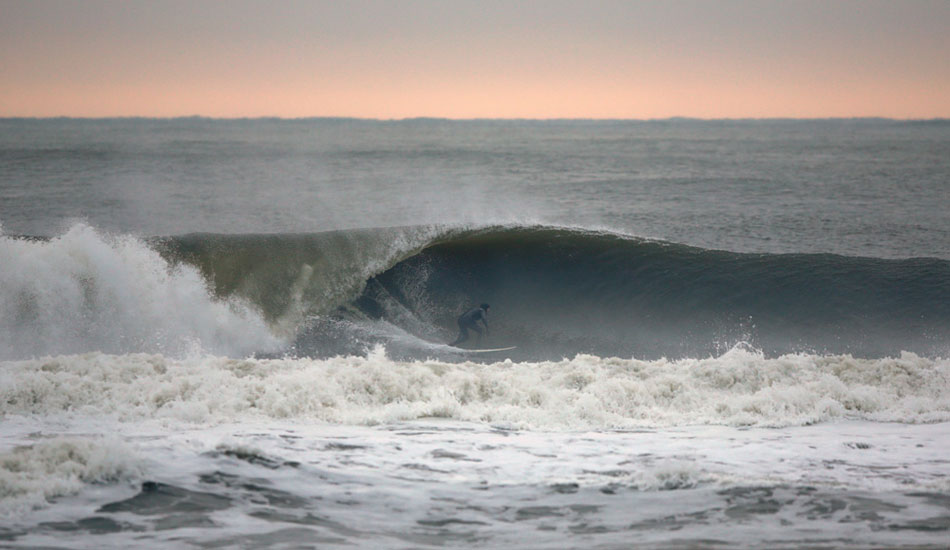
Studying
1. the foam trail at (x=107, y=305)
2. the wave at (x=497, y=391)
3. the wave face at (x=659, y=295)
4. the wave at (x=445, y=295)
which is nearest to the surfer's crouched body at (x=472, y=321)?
the wave at (x=445, y=295)

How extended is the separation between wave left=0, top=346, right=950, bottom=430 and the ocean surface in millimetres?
31

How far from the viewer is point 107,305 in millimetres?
10414

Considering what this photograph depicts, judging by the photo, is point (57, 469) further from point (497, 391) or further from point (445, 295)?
point (445, 295)

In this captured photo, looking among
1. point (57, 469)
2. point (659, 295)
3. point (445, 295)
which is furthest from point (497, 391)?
point (659, 295)

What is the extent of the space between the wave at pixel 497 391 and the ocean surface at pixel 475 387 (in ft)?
0.10

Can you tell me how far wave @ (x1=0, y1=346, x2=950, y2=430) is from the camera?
6.93 metres

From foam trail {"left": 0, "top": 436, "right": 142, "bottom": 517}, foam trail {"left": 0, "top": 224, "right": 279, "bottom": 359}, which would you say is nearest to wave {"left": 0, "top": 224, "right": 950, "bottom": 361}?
foam trail {"left": 0, "top": 224, "right": 279, "bottom": 359}

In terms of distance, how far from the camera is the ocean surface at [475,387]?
4.80 metres

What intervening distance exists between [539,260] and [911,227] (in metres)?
11.7

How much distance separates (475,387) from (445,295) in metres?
4.79

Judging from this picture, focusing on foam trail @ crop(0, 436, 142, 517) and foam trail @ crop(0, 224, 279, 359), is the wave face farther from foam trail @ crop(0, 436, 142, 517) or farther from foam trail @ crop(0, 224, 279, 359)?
foam trail @ crop(0, 436, 142, 517)

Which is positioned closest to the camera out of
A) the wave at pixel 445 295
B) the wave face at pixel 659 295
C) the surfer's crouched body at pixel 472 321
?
the wave at pixel 445 295

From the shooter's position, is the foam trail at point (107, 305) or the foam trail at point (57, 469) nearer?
the foam trail at point (57, 469)

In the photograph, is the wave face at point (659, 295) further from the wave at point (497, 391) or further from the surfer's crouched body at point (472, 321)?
the wave at point (497, 391)
